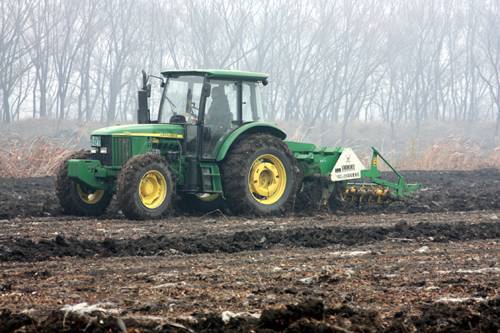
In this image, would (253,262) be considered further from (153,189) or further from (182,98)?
(182,98)

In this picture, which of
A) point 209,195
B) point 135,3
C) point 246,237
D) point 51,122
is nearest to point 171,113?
point 209,195

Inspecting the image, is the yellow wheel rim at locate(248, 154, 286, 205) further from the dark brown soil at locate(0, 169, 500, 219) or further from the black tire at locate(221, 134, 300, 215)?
the dark brown soil at locate(0, 169, 500, 219)

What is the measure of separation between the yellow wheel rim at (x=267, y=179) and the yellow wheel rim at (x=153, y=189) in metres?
1.53

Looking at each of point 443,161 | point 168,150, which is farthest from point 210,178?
point 443,161

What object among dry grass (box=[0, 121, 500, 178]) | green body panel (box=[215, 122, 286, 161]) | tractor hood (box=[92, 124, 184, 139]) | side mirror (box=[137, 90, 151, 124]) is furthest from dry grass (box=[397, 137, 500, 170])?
tractor hood (box=[92, 124, 184, 139])

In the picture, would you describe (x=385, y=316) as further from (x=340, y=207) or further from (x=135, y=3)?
(x=135, y=3)

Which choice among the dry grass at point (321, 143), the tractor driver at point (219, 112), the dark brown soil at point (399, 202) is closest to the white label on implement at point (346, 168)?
the dark brown soil at point (399, 202)

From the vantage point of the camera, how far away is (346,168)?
49.7ft

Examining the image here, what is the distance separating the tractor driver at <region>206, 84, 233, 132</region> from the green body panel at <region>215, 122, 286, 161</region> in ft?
0.66

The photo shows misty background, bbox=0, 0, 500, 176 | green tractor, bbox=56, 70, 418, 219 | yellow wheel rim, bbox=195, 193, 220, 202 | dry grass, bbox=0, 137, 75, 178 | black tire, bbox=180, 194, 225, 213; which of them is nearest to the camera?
green tractor, bbox=56, 70, 418, 219

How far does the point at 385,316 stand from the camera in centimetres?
594

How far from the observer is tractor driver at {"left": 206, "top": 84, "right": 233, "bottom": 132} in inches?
543

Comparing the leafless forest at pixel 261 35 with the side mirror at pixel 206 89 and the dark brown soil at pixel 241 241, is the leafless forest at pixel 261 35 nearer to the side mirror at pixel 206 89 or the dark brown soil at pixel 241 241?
the side mirror at pixel 206 89

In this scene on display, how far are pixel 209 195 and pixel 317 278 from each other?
7284 millimetres
